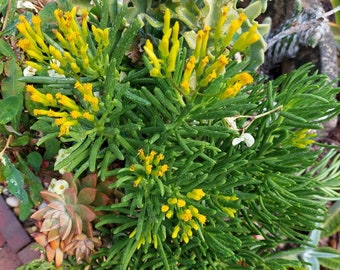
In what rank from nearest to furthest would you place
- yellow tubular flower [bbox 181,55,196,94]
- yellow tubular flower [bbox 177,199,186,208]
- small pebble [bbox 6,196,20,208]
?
yellow tubular flower [bbox 181,55,196,94], yellow tubular flower [bbox 177,199,186,208], small pebble [bbox 6,196,20,208]

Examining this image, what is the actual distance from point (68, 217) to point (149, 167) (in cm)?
28

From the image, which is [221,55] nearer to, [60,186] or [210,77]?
[210,77]

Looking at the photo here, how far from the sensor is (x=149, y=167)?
727mm

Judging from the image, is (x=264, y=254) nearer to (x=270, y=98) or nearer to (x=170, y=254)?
(x=170, y=254)

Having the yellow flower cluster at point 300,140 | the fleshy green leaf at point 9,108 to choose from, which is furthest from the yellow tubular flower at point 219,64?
the fleshy green leaf at point 9,108

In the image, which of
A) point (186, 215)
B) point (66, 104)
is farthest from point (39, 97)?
point (186, 215)

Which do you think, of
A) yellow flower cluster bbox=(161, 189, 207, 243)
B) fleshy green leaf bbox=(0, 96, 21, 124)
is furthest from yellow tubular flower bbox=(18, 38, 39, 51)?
yellow flower cluster bbox=(161, 189, 207, 243)

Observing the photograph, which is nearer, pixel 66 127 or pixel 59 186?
pixel 66 127

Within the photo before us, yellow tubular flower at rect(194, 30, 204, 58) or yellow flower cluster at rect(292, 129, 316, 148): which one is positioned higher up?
yellow tubular flower at rect(194, 30, 204, 58)

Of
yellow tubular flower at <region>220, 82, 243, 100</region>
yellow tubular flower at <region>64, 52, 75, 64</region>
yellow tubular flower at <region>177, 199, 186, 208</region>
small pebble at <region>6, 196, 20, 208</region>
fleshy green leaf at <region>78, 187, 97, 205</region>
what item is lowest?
small pebble at <region>6, 196, 20, 208</region>

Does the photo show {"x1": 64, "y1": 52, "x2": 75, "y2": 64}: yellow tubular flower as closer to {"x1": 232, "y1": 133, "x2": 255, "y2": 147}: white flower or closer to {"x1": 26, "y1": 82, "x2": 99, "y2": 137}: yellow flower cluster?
{"x1": 26, "y1": 82, "x2": 99, "y2": 137}: yellow flower cluster

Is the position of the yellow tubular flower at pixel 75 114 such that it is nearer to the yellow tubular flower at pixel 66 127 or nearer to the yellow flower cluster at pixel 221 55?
the yellow tubular flower at pixel 66 127

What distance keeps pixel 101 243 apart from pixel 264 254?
1.32ft

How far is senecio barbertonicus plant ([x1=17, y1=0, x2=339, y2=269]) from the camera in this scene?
68cm
